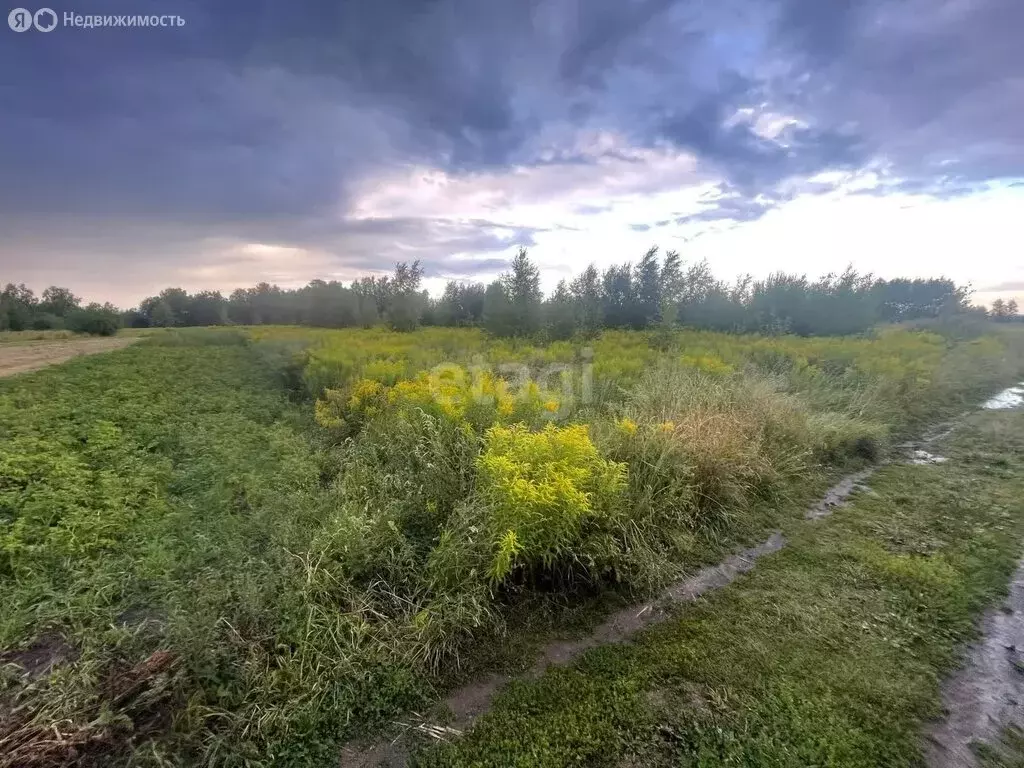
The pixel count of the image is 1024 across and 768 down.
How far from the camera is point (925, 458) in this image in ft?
20.6

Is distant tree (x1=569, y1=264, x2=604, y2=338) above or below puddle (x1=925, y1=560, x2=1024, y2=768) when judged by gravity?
above

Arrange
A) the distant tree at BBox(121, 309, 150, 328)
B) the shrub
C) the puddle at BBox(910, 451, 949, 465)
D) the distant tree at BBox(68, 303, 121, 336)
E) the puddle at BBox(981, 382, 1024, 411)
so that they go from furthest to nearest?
1. the distant tree at BBox(121, 309, 150, 328)
2. the distant tree at BBox(68, 303, 121, 336)
3. the puddle at BBox(981, 382, 1024, 411)
4. the puddle at BBox(910, 451, 949, 465)
5. the shrub

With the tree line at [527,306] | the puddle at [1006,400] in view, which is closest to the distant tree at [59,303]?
the tree line at [527,306]

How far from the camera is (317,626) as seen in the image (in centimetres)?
240

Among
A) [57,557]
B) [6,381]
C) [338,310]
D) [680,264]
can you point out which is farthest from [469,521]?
[680,264]

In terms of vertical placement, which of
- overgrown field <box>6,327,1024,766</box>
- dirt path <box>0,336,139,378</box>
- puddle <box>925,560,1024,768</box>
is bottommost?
puddle <box>925,560,1024,768</box>

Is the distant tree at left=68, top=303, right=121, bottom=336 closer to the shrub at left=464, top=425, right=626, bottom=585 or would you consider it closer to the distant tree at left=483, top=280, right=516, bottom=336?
the distant tree at left=483, top=280, right=516, bottom=336

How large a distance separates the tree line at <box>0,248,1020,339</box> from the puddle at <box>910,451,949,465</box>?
24.0 feet

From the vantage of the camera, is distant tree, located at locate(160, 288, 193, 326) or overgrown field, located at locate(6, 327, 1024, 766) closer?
overgrown field, located at locate(6, 327, 1024, 766)

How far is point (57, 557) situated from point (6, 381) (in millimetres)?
4768

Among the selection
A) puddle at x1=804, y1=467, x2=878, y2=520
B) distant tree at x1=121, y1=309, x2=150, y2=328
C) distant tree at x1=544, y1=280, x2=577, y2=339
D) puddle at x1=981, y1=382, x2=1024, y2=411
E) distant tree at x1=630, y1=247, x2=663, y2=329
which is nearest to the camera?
puddle at x1=804, y1=467, x2=878, y2=520

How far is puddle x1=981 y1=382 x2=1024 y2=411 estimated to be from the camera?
958 centimetres

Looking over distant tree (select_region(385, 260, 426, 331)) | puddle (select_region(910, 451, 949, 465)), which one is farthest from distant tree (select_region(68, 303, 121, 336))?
puddle (select_region(910, 451, 949, 465))

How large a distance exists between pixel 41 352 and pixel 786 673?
506 inches
